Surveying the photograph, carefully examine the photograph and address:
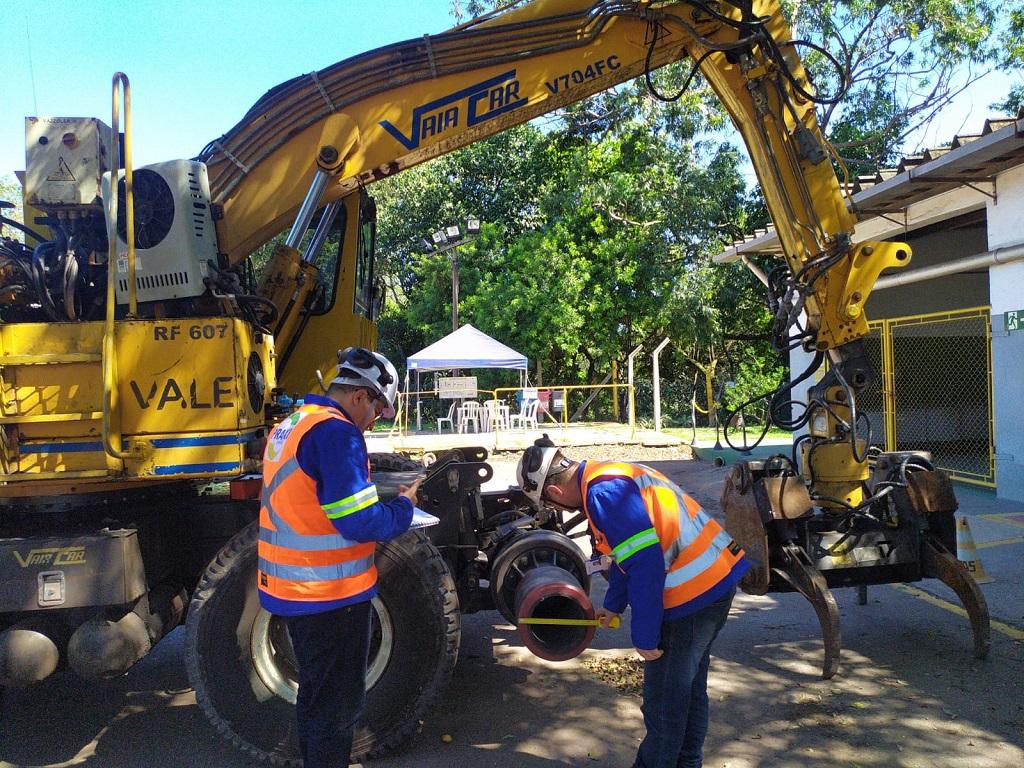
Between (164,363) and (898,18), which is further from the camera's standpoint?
(898,18)

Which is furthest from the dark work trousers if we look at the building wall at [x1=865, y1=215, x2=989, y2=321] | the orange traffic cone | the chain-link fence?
the chain-link fence

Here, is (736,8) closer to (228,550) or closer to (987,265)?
(228,550)

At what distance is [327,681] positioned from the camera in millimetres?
2898

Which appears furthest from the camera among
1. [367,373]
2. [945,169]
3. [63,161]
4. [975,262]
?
[975,262]

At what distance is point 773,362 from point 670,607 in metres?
25.4

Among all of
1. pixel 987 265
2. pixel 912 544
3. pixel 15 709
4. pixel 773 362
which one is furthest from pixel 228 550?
pixel 773 362

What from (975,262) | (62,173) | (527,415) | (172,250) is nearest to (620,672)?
(172,250)

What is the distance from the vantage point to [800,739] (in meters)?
3.82

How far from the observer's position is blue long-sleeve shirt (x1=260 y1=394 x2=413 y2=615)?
284 centimetres

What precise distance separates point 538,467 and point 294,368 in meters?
2.51

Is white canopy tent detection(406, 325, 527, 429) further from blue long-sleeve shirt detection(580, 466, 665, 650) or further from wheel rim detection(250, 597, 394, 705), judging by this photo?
blue long-sleeve shirt detection(580, 466, 665, 650)

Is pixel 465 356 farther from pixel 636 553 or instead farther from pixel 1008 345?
pixel 636 553

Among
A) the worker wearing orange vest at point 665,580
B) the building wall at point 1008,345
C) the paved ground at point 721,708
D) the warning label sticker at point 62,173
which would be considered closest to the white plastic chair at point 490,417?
the building wall at point 1008,345

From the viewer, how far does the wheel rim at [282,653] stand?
12.3 feet
